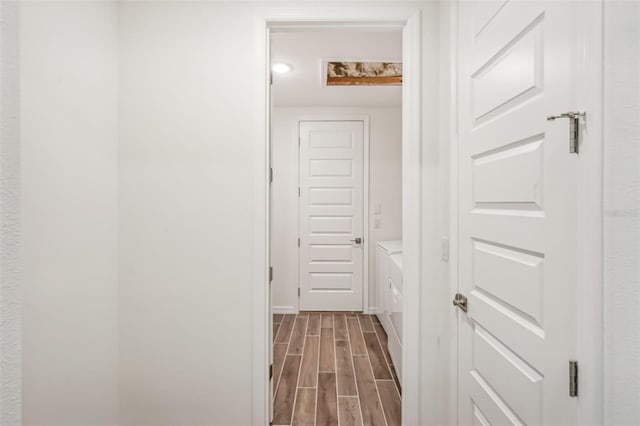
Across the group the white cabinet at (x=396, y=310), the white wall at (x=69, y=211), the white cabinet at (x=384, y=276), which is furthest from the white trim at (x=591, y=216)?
the white cabinet at (x=384, y=276)

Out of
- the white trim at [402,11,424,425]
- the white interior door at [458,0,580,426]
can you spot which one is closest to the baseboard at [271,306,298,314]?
the white trim at [402,11,424,425]

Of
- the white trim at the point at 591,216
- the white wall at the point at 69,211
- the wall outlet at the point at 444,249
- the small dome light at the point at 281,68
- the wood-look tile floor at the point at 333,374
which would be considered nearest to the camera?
the white trim at the point at 591,216

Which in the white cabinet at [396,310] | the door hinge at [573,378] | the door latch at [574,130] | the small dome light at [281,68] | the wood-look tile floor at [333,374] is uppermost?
the small dome light at [281,68]

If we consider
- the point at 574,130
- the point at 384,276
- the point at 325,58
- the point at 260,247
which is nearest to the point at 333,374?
the point at 384,276

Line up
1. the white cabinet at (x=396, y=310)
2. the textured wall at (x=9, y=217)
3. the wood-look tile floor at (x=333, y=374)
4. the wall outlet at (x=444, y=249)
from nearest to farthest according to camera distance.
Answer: the textured wall at (x=9, y=217)
the wall outlet at (x=444, y=249)
the wood-look tile floor at (x=333, y=374)
the white cabinet at (x=396, y=310)

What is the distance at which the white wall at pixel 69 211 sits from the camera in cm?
120

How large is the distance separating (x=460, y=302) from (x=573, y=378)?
59 centimetres

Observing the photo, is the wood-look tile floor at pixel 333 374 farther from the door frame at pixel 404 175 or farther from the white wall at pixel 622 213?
the white wall at pixel 622 213

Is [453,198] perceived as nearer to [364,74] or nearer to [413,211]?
A: [413,211]

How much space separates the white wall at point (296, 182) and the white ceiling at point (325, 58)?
18 cm

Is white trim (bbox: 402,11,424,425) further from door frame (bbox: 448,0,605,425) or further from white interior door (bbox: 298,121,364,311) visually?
white interior door (bbox: 298,121,364,311)

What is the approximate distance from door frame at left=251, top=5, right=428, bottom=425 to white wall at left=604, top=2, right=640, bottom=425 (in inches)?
37.0

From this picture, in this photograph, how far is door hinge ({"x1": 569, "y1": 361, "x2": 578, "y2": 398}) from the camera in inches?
30.0

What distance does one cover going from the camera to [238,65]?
1.65 m
